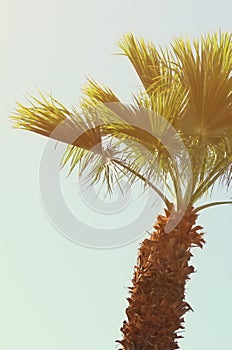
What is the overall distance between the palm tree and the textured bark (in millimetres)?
11

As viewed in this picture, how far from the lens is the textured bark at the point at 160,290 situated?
816 centimetres

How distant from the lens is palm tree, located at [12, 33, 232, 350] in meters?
8.30

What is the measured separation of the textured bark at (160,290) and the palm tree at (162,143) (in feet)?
0.04

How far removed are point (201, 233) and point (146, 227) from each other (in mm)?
811

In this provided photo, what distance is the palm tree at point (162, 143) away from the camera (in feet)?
27.2

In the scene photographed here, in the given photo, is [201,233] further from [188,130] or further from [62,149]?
[62,149]

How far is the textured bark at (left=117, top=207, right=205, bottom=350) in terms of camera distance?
816 cm

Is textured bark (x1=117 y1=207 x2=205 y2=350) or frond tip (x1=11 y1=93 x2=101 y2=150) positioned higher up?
frond tip (x1=11 y1=93 x2=101 y2=150)

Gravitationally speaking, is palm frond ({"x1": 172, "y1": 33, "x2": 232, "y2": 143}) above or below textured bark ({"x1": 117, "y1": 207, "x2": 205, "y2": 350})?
above

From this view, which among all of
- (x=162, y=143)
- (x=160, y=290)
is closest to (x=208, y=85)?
(x=162, y=143)

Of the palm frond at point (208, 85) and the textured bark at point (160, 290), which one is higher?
the palm frond at point (208, 85)

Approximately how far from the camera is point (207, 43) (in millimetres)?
8719

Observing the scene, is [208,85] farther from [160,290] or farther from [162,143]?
[160,290]

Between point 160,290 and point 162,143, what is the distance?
1.68 metres
